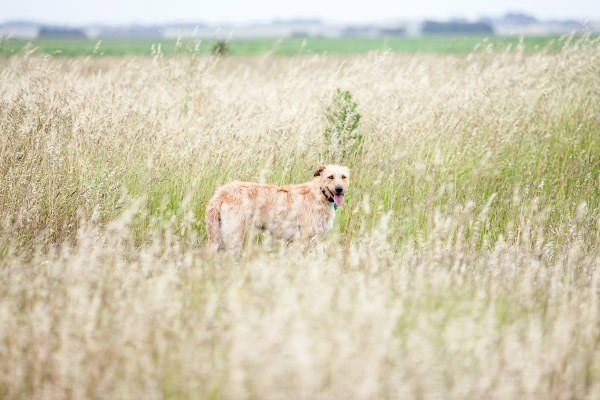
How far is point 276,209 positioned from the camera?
14.4 ft

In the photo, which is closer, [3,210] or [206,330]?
[206,330]

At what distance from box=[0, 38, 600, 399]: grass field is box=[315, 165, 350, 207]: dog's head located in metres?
0.26

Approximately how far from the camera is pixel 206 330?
2457 mm

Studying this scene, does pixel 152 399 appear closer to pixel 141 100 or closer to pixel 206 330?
pixel 206 330

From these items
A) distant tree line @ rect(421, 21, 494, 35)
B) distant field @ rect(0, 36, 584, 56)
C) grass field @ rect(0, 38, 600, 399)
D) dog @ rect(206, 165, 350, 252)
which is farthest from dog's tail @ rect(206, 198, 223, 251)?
distant tree line @ rect(421, 21, 494, 35)

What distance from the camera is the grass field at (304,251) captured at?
2117 millimetres

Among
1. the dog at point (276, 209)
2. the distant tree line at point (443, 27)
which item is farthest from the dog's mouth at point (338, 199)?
the distant tree line at point (443, 27)

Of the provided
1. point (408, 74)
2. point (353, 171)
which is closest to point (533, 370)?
point (353, 171)

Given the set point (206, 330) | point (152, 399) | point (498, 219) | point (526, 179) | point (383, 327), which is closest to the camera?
point (152, 399)

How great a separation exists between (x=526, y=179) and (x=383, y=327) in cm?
363

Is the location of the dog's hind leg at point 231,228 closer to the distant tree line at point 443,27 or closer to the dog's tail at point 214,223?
the dog's tail at point 214,223

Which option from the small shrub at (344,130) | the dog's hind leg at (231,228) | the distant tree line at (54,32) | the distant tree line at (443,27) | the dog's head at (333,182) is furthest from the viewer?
the distant tree line at (443,27)

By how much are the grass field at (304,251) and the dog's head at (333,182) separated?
257 mm

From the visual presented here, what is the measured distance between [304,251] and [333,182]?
2.29 ft
